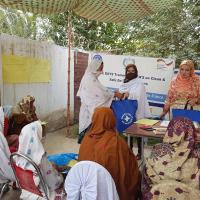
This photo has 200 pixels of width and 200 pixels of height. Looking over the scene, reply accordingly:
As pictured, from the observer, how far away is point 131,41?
10680 millimetres

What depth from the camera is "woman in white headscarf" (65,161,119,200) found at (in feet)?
6.64

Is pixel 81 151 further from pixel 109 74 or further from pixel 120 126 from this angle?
pixel 109 74

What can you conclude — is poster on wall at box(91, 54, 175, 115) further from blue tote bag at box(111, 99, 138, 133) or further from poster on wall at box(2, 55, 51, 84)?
blue tote bag at box(111, 99, 138, 133)

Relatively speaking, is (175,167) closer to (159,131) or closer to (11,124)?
(159,131)

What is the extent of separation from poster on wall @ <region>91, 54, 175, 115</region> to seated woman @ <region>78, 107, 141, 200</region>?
12.9ft

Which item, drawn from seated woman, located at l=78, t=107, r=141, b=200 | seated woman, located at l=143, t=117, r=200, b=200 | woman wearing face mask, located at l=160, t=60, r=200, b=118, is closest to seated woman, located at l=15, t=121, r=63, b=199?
seated woman, located at l=78, t=107, r=141, b=200

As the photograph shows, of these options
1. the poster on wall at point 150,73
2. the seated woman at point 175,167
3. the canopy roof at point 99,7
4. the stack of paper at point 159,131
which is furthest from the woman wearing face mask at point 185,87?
the canopy roof at point 99,7

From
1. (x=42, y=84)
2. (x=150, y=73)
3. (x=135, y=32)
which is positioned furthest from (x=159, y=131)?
(x=135, y=32)

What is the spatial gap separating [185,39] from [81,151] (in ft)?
20.7

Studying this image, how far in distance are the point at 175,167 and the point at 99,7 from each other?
116cm

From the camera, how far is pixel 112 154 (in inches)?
95.3

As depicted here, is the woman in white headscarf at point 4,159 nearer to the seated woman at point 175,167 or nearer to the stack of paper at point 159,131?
the seated woman at point 175,167

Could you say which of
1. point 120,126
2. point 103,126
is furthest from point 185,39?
point 103,126

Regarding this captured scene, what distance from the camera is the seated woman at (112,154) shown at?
7.93 ft
